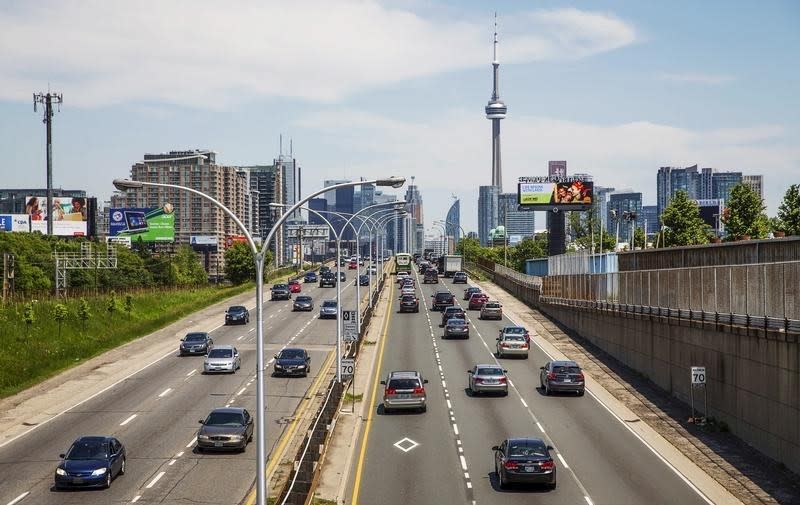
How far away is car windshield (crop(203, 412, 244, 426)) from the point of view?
115 feet

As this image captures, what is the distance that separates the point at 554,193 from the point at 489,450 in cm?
11089

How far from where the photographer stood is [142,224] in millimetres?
169000

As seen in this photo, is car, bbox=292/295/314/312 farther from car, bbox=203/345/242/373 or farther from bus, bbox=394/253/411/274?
bus, bbox=394/253/411/274

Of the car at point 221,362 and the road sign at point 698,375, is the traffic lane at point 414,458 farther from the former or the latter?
the road sign at point 698,375

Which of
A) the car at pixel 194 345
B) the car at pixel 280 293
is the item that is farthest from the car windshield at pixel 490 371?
the car at pixel 280 293

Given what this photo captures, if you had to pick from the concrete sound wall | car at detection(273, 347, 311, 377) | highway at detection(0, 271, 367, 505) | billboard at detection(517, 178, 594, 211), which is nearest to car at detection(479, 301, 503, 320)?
highway at detection(0, 271, 367, 505)

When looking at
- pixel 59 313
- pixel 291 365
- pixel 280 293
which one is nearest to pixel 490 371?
pixel 291 365

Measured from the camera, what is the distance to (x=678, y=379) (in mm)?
45781

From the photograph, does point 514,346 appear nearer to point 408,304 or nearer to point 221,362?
point 221,362

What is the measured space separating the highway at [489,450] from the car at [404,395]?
17.3 inches

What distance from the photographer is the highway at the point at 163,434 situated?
28.9 meters

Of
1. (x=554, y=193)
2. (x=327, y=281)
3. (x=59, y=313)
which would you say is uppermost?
(x=554, y=193)

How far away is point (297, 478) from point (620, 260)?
4782 cm

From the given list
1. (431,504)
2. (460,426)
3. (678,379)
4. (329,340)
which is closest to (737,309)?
(678,379)
